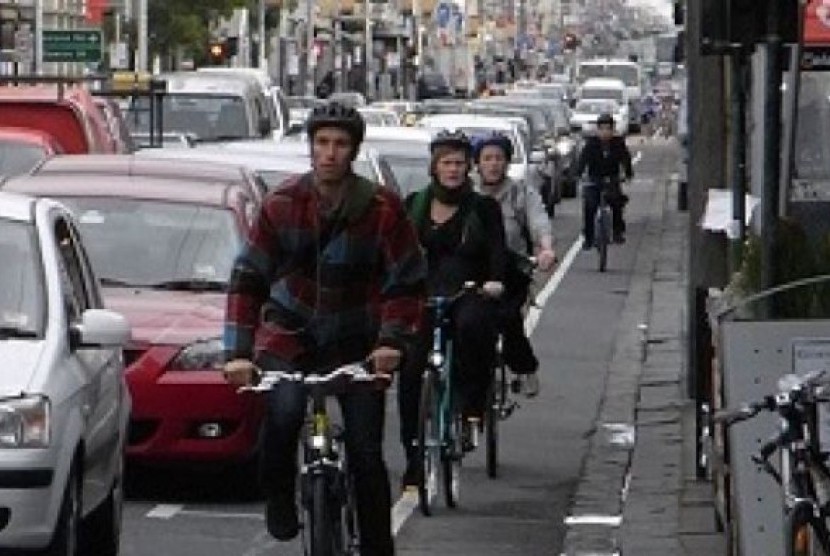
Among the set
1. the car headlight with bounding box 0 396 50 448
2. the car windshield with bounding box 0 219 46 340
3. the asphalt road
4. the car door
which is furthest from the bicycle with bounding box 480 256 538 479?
the car headlight with bounding box 0 396 50 448

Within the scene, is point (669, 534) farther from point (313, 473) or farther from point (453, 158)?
point (313, 473)

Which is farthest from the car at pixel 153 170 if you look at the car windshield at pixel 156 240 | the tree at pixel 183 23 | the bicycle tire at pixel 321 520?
the tree at pixel 183 23

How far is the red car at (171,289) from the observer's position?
1441 cm

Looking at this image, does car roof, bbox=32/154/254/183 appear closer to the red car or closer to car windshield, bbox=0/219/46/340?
the red car

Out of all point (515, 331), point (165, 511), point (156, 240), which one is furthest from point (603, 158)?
point (165, 511)

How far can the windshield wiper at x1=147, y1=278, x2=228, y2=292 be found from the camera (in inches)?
612

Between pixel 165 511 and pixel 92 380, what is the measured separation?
Result: 109 inches

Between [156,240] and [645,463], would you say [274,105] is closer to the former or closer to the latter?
[645,463]

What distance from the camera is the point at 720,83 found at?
1914 centimetres

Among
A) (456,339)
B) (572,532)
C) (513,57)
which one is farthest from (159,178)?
(513,57)

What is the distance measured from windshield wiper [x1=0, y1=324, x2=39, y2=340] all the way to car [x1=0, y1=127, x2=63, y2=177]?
35.5 feet

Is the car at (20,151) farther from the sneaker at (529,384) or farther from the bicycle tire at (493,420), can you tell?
the bicycle tire at (493,420)

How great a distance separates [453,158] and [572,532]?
184 centimetres

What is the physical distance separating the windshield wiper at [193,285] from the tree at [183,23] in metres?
61.4
